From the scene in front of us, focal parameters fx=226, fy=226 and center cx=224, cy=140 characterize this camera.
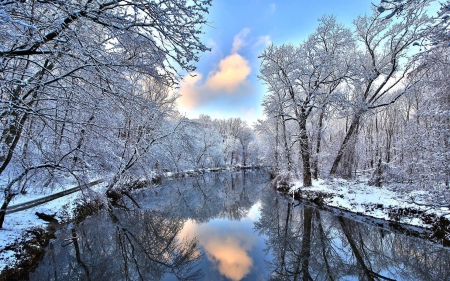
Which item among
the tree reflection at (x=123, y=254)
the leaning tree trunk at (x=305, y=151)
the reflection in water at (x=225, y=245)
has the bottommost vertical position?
the reflection in water at (x=225, y=245)

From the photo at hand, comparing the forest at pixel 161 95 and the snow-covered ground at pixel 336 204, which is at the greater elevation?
the forest at pixel 161 95

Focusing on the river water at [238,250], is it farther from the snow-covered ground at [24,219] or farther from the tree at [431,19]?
the tree at [431,19]

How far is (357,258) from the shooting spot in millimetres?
6367

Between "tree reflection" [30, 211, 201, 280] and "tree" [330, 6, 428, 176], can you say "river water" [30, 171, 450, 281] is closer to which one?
"tree reflection" [30, 211, 201, 280]

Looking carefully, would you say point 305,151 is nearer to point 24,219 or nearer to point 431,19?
point 431,19

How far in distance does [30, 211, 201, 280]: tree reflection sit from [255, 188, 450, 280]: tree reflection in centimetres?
261

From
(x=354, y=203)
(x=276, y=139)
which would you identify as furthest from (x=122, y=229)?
(x=276, y=139)

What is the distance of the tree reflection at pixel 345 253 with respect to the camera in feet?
18.2

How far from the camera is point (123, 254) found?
6762mm

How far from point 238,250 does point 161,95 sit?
1291 centimetres

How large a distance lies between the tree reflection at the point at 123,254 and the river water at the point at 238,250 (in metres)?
0.02

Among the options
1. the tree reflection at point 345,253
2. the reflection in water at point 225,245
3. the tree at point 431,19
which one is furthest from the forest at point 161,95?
the reflection in water at point 225,245

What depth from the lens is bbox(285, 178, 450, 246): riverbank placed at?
778 cm

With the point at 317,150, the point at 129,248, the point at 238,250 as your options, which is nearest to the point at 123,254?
the point at 129,248
